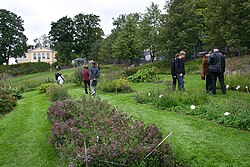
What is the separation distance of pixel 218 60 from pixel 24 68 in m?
42.7

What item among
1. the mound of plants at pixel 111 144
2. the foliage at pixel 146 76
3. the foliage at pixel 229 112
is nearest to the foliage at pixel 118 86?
the foliage at pixel 146 76

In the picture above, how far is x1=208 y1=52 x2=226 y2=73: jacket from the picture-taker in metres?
7.95

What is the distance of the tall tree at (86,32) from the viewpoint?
56.1 meters

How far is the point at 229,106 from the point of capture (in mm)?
5504

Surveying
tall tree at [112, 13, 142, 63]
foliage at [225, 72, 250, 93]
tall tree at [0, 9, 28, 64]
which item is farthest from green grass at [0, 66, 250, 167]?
tall tree at [0, 9, 28, 64]

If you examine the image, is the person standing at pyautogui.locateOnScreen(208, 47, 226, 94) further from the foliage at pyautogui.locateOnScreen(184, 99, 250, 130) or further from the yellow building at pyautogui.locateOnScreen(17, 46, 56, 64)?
the yellow building at pyautogui.locateOnScreen(17, 46, 56, 64)

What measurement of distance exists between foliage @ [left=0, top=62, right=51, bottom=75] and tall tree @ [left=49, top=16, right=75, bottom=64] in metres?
7.99

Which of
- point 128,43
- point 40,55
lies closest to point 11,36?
point 40,55

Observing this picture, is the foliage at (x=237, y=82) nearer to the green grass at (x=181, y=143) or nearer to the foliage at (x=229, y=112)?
the foliage at (x=229, y=112)

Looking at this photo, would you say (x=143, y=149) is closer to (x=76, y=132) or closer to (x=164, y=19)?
(x=76, y=132)

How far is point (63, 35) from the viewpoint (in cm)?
5453

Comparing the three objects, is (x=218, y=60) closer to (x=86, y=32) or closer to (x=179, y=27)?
(x=179, y=27)

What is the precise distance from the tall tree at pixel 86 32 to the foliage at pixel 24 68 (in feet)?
38.7

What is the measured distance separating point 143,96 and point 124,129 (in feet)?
14.7
